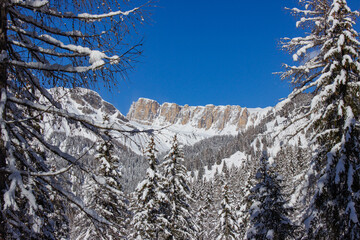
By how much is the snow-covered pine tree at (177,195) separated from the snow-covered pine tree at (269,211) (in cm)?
485

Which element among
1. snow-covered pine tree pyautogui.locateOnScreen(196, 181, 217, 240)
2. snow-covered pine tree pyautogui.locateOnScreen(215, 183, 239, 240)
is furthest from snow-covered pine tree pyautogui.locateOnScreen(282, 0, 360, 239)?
snow-covered pine tree pyautogui.locateOnScreen(196, 181, 217, 240)

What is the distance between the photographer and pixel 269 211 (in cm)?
1349

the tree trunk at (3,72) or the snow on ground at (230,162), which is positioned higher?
the snow on ground at (230,162)

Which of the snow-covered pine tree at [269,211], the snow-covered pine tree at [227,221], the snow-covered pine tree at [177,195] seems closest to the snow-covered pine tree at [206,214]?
the snow-covered pine tree at [227,221]

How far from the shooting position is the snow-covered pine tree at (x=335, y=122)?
20.5 feet

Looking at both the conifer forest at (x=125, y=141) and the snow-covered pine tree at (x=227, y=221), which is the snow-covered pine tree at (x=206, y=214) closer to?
the snow-covered pine tree at (x=227, y=221)

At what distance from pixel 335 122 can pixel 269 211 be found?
8276 mm

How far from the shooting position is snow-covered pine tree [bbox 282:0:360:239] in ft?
20.5

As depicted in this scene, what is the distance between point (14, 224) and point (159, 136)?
156cm

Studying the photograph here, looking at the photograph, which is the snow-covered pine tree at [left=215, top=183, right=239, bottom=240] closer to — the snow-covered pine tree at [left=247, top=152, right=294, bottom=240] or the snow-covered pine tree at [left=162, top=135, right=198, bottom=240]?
the snow-covered pine tree at [left=162, top=135, right=198, bottom=240]

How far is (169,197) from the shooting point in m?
17.2

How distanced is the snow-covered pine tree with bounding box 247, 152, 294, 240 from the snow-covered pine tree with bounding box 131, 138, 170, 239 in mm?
5300

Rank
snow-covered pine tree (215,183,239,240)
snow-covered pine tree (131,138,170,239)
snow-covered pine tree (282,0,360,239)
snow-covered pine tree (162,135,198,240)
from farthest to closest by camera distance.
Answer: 1. snow-covered pine tree (215,183,239,240)
2. snow-covered pine tree (162,135,198,240)
3. snow-covered pine tree (131,138,170,239)
4. snow-covered pine tree (282,0,360,239)

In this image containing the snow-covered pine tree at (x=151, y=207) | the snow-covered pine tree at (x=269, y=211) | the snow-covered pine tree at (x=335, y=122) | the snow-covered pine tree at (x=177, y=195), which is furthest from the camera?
the snow-covered pine tree at (x=177, y=195)
